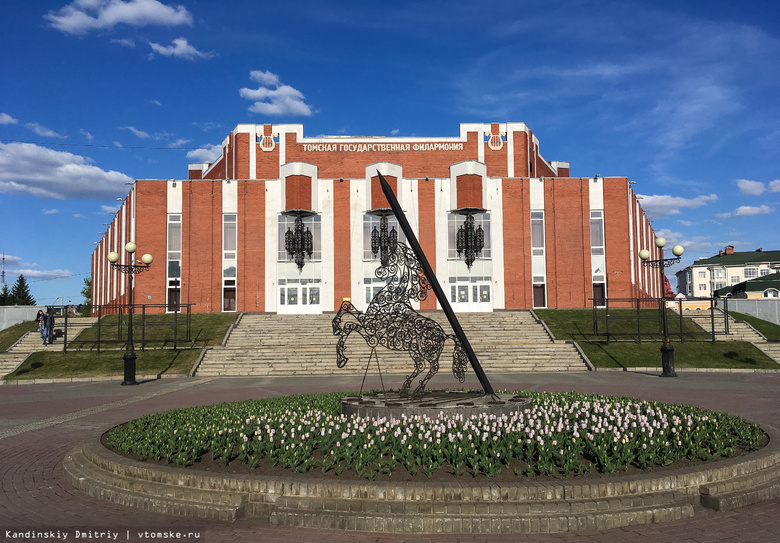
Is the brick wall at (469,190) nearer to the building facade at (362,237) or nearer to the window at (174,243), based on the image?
the building facade at (362,237)

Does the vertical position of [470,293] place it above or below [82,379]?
above

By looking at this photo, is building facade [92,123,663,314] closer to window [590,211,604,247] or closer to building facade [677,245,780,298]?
window [590,211,604,247]

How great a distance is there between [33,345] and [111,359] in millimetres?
7566

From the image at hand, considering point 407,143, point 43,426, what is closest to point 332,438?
point 43,426

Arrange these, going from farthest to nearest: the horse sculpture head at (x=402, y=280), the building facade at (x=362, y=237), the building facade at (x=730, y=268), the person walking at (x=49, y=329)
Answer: the building facade at (x=730, y=268) → the building facade at (x=362, y=237) → the person walking at (x=49, y=329) → the horse sculpture head at (x=402, y=280)

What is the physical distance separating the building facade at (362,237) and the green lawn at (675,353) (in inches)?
503

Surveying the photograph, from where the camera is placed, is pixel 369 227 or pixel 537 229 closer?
pixel 369 227

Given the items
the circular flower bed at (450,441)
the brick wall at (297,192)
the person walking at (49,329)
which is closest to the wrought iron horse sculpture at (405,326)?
the circular flower bed at (450,441)

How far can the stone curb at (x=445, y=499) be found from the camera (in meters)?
5.93

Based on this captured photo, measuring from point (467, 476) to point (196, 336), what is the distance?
27824 millimetres

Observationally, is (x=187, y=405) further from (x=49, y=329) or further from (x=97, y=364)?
(x=49, y=329)

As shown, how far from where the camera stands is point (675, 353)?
27234 millimetres

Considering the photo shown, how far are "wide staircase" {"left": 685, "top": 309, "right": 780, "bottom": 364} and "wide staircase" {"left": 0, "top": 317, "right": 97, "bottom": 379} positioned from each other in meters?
32.7

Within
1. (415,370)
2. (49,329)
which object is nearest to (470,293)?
(49,329)
